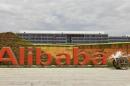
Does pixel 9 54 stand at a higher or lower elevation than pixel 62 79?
higher

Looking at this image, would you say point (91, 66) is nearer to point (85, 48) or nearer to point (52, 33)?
point (85, 48)

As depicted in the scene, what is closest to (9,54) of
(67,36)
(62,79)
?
(62,79)

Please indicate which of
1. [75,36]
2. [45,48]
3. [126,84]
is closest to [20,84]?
[126,84]

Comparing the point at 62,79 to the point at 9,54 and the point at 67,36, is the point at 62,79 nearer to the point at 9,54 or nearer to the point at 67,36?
the point at 9,54

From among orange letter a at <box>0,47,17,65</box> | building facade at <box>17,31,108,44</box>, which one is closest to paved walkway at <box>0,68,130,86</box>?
orange letter a at <box>0,47,17,65</box>

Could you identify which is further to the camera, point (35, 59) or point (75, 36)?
point (75, 36)

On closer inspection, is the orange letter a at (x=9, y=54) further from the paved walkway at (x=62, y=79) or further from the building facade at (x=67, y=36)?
the building facade at (x=67, y=36)

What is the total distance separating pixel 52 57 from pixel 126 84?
16.1 m

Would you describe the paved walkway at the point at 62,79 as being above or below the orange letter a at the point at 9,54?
below

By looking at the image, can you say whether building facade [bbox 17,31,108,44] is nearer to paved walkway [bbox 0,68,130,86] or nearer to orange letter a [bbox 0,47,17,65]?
orange letter a [bbox 0,47,17,65]

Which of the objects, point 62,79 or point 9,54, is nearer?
point 62,79

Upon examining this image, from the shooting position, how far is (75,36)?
85.8 meters

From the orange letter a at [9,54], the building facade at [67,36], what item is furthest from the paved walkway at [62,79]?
the building facade at [67,36]

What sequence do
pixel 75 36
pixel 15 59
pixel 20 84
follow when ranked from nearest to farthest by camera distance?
1. pixel 20 84
2. pixel 15 59
3. pixel 75 36
